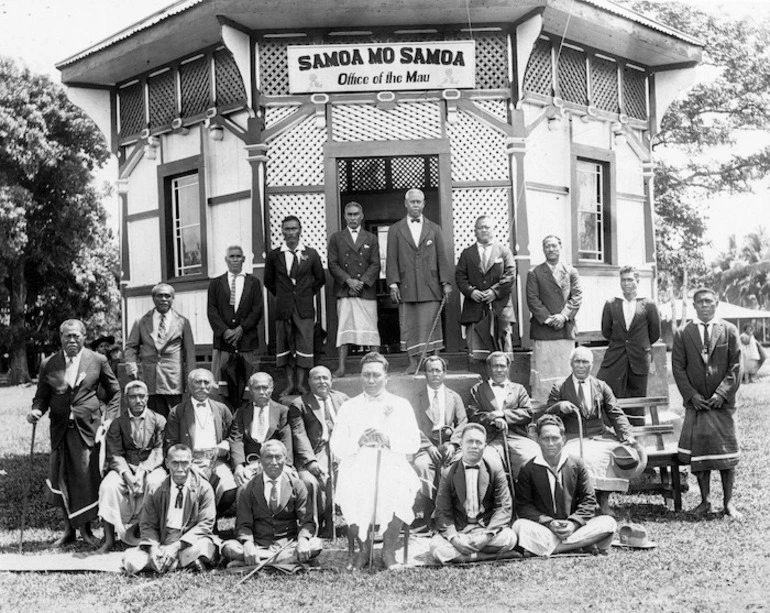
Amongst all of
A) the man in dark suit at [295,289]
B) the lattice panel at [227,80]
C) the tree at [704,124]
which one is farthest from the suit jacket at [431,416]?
the tree at [704,124]

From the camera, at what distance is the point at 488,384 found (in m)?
7.69

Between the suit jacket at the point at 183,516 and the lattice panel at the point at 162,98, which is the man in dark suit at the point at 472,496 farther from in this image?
the lattice panel at the point at 162,98

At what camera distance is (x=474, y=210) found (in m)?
9.88

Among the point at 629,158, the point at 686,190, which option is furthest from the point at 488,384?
the point at 686,190

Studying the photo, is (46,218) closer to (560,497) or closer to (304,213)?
(304,213)

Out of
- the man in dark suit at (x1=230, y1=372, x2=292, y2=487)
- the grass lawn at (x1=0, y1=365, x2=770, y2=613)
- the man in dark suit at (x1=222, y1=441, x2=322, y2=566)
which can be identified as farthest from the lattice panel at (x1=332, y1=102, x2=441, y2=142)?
the grass lawn at (x1=0, y1=365, x2=770, y2=613)

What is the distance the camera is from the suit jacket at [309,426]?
287 inches

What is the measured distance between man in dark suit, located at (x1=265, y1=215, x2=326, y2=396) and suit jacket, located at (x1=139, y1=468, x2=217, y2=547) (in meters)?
2.65

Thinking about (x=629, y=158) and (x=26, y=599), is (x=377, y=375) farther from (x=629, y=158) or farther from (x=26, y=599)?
(x=629, y=158)

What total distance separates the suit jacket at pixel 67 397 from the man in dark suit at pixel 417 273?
10.2ft

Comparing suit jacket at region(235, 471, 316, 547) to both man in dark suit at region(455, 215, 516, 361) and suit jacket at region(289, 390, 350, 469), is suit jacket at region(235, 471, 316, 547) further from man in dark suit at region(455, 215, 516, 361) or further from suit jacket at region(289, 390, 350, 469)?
man in dark suit at region(455, 215, 516, 361)

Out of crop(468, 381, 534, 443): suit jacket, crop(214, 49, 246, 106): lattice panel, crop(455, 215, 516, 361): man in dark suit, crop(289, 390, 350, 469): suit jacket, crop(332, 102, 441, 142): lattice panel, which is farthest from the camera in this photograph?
crop(214, 49, 246, 106): lattice panel

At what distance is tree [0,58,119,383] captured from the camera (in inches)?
954

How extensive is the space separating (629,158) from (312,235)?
4619 millimetres
